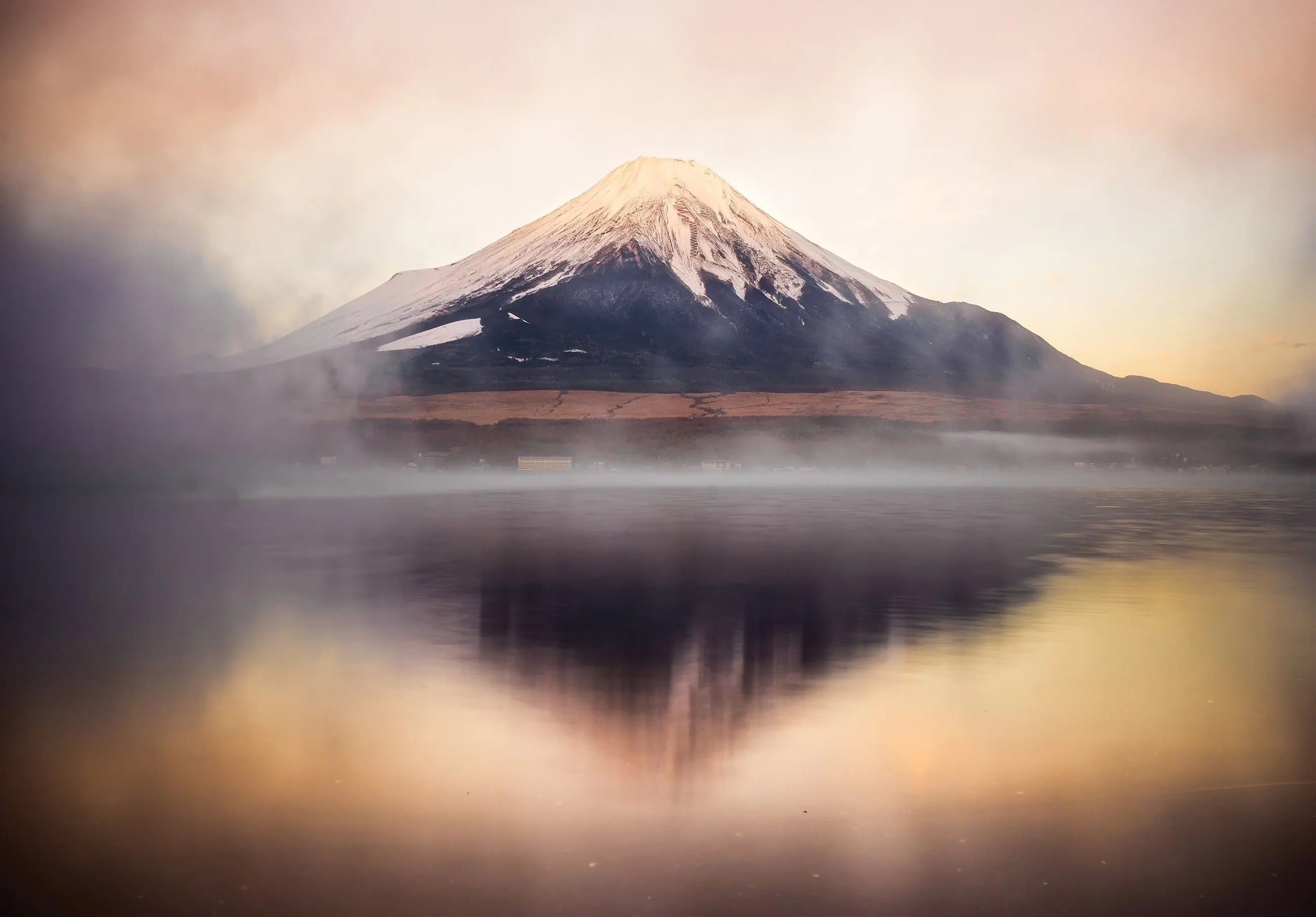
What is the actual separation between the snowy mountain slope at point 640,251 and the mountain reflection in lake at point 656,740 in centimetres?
14874

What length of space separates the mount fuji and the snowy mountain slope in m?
0.34

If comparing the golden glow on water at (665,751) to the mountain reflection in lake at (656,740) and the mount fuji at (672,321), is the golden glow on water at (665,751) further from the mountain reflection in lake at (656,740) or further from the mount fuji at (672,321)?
the mount fuji at (672,321)

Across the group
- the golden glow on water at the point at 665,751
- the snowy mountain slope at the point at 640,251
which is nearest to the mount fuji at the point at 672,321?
the snowy mountain slope at the point at 640,251

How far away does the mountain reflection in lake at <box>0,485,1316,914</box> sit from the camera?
657 cm

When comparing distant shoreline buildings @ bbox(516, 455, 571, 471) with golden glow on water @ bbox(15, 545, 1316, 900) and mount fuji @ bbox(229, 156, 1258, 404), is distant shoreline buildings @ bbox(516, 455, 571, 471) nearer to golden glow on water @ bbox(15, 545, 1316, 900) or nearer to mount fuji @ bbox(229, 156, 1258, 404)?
mount fuji @ bbox(229, 156, 1258, 404)

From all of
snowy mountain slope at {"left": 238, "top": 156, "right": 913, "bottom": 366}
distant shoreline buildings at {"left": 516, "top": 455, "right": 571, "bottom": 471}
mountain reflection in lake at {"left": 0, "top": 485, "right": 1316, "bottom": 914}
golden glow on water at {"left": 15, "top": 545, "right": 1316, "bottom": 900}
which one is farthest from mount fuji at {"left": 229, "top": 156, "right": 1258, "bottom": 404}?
golden glow on water at {"left": 15, "top": 545, "right": 1316, "bottom": 900}

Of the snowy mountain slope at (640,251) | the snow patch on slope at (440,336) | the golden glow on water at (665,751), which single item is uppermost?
the snowy mountain slope at (640,251)

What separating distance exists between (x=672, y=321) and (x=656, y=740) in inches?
6048

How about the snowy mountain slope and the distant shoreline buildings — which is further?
the snowy mountain slope

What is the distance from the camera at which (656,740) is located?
9375 mm

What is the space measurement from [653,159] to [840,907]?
7703 inches

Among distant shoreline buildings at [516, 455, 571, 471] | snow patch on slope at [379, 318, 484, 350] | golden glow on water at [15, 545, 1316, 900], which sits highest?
snow patch on slope at [379, 318, 484, 350]

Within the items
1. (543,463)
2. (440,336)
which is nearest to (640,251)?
(440,336)

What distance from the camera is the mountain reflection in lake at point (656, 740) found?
6566mm
